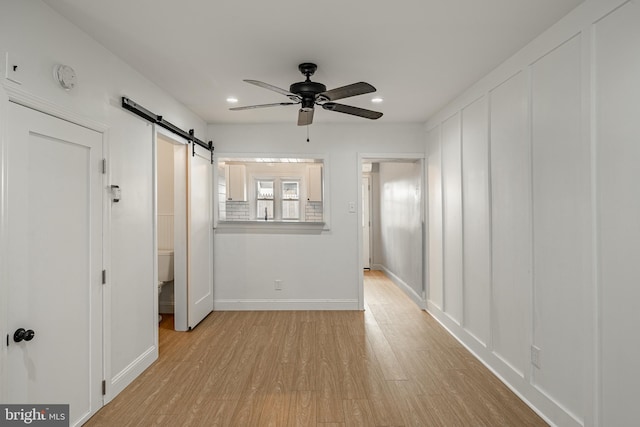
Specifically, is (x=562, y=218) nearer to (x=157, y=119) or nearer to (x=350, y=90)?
(x=350, y=90)

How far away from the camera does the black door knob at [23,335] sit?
5.65ft

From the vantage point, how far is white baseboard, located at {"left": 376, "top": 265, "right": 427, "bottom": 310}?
4.79 m

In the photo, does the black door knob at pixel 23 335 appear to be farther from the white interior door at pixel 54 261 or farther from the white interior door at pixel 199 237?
the white interior door at pixel 199 237

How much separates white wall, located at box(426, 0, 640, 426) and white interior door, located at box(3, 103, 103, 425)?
119 inches

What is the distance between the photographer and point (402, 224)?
235 inches

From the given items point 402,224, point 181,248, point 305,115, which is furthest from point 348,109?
point 402,224

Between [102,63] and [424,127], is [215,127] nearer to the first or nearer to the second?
[102,63]

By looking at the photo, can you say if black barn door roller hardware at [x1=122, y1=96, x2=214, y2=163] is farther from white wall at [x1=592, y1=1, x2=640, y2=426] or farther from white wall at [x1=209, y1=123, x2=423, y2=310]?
white wall at [x1=592, y1=1, x2=640, y2=426]

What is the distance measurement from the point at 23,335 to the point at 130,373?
1.21 m

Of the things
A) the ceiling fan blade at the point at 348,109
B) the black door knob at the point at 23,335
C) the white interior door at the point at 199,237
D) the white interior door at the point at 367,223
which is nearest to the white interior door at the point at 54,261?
the black door knob at the point at 23,335

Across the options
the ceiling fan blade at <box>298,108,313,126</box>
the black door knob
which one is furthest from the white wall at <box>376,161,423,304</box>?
the black door knob

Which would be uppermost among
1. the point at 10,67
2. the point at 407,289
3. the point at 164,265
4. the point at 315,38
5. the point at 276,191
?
the point at 315,38

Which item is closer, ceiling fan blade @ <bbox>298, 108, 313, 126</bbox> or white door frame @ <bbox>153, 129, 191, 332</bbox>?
ceiling fan blade @ <bbox>298, 108, 313, 126</bbox>

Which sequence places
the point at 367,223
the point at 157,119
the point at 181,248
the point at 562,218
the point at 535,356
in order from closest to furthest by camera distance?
the point at 562,218 → the point at 535,356 → the point at 157,119 → the point at 181,248 → the point at 367,223
